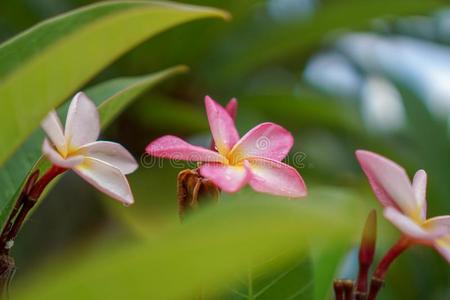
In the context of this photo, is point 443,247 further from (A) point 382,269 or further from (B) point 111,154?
(B) point 111,154

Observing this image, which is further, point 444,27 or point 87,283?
point 444,27

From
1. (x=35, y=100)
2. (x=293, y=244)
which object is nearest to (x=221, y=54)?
(x=35, y=100)

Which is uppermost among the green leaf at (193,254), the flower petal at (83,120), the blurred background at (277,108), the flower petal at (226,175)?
the green leaf at (193,254)

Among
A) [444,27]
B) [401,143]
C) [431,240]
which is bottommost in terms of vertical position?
[401,143]

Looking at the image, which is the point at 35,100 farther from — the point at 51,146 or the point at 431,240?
the point at 431,240

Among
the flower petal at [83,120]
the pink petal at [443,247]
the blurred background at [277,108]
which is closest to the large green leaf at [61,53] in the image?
the flower petal at [83,120]

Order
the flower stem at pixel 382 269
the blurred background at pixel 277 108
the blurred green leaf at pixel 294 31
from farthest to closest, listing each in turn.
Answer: the blurred green leaf at pixel 294 31 < the blurred background at pixel 277 108 < the flower stem at pixel 382 269

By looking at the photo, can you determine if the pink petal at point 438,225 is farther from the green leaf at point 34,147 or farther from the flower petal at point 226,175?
the green leaf at point 34,147
